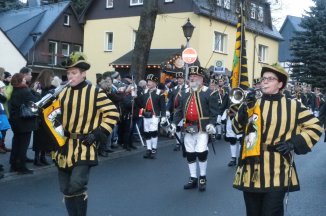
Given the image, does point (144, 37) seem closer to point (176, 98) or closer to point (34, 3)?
point (176, 98)

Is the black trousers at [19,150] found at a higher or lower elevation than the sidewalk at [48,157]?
higher

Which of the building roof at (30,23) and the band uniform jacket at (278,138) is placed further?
the building roof at (30,23)

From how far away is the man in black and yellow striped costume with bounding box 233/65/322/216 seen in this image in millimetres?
4613

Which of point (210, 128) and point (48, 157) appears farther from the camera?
point (48, 157)

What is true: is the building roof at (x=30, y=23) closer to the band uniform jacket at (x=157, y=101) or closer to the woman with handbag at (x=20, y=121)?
the band uniform jacket at (x=157, y=101)

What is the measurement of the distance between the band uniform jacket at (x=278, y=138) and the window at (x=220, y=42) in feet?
95.1

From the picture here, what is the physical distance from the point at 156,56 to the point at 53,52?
1461 centimetres

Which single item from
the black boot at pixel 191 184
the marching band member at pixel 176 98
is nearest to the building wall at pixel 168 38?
the marching band member at pixel 176 98

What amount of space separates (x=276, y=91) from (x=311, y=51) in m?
37.1

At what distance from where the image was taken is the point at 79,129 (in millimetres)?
5465

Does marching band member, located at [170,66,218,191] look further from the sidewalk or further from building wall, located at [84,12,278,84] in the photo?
building wall, located at [84,12,278,84]

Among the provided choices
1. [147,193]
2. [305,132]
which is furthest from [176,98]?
[305,132]

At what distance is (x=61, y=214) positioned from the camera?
22.0 feet

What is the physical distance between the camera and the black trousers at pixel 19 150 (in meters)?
9.28
